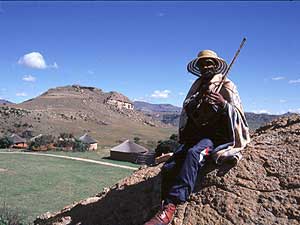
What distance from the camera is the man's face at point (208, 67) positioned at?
3.91m

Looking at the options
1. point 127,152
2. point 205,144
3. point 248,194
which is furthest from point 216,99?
point 127,152

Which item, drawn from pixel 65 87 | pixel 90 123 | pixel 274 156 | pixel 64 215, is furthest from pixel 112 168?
pixel 65 87

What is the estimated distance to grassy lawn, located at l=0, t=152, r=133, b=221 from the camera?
1487 cm

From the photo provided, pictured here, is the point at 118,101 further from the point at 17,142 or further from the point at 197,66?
the point at 197,66

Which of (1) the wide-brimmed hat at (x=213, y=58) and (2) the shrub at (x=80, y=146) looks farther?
(2) the shrub at (x=80, y=146)

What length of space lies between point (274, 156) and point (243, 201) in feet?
2.08

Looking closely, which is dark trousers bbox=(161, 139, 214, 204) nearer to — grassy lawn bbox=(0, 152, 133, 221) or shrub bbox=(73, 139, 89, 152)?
grassy lawn bbox=(0, 152, 133, 221)

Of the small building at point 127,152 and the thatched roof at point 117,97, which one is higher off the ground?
the thatched roof at point 117,97

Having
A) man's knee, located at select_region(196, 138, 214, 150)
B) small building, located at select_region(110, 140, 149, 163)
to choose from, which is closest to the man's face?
man's knee, located at select_region(196, 138, 214, 150)

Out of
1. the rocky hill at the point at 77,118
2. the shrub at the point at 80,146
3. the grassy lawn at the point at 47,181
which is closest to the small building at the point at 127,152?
the grassy lawn at the point at 47,181

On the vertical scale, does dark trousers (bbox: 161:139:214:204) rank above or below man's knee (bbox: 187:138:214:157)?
below

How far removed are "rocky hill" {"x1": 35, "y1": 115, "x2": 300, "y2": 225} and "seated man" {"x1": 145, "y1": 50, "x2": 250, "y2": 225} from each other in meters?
0.15

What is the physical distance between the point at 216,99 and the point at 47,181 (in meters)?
18.7

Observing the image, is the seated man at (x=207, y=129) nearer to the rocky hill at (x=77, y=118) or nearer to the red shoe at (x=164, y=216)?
the red shoe at (x=164, y=216)
